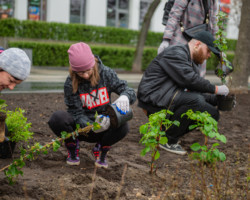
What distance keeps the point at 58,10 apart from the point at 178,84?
604 inches

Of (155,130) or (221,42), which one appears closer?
(155,130)

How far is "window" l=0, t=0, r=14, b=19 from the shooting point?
16922 mm

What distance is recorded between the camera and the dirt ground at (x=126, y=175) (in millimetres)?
2457

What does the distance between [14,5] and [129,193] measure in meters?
16.1

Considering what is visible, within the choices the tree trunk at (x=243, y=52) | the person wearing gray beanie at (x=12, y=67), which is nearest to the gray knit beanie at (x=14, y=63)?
the person wearing gray beanie at (x=12, y=67)

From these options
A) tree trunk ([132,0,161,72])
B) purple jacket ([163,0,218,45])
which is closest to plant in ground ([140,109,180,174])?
purple jacket ([163,0,218,45])

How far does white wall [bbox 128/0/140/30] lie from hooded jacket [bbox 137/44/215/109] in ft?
56.8

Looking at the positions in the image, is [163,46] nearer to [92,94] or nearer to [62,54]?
[92,94]

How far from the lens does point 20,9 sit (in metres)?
16.9

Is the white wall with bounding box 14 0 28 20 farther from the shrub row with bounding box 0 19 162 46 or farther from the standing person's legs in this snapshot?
the standing person's legs

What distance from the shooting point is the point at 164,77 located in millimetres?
3713

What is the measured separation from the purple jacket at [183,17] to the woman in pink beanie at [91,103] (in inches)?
65.1

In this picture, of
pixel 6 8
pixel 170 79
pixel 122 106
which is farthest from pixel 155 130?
pixel 6 8

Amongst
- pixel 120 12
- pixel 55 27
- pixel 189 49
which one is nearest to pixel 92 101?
pixel 189 49
